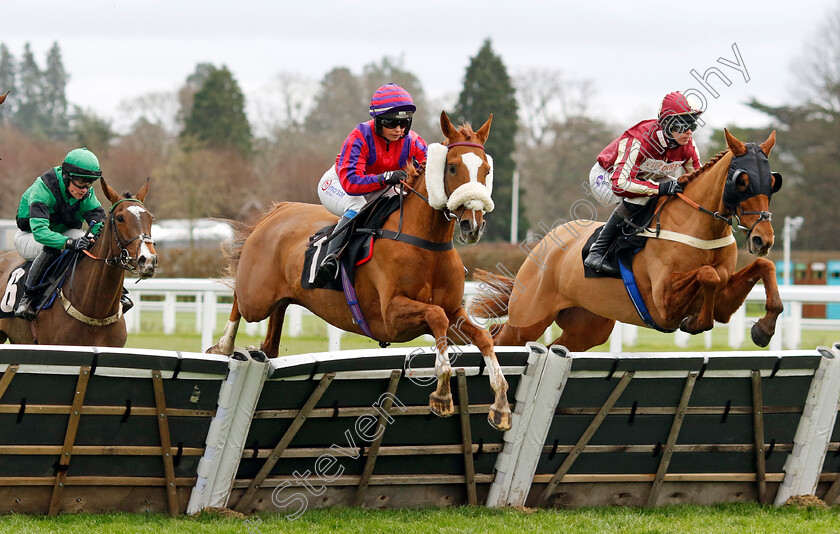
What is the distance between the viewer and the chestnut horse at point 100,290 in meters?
6.05

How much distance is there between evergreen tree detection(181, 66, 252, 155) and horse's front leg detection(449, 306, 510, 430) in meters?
28.2

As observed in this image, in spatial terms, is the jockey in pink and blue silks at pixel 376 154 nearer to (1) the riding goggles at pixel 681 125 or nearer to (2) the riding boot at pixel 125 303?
(1) the riding goggles at pixel 681 125

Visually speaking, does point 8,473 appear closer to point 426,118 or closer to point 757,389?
point 757,389

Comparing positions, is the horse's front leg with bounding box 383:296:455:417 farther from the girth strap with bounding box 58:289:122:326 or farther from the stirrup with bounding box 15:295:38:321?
the stirrup with bounding box 15:295:38:321

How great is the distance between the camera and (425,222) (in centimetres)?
504

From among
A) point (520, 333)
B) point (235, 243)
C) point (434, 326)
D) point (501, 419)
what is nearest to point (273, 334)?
point (235, 243)

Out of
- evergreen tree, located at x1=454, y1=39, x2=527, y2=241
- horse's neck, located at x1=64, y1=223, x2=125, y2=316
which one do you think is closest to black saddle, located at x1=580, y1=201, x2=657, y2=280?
horse's neck, located at x1=64, y1=223, x2=125, y2=316

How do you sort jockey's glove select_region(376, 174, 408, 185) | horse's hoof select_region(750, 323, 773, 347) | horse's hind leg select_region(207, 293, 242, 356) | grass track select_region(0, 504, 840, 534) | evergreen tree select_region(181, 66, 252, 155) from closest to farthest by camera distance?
grass track select_region(0, 504, 840, 534), jockey's glove select_region(376, 174, 408, 185), horse's hoof select_region(750, 323, 773, 347), horse's hind leg select_region(207, 293, 242, 356), evergreen tree select_region(181, 66, 252, 155)

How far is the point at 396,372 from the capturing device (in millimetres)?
4730

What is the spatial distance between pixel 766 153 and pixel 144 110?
117 ft

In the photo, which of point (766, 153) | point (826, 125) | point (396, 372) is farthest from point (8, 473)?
point (826, 125)

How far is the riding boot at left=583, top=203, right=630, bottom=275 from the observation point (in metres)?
6.18

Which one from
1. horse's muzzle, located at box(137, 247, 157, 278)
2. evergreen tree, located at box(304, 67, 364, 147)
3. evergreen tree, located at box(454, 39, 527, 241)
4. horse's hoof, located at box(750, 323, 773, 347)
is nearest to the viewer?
horse's hoof, located at box(750, 323, 773, 347)

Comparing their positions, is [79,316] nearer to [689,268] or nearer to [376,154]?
[376,154]
